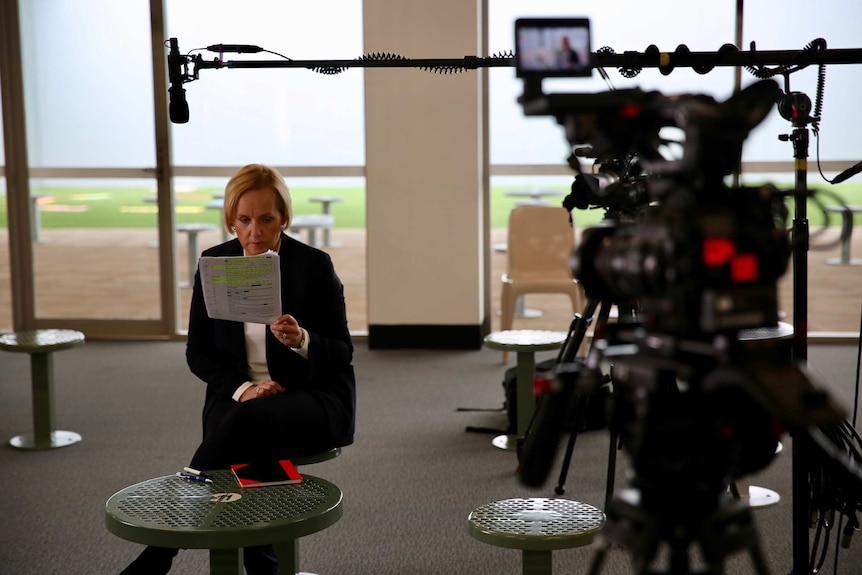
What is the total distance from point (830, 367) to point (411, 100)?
2.90 metres

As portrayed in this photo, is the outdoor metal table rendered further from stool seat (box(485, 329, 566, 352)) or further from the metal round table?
the metal round table

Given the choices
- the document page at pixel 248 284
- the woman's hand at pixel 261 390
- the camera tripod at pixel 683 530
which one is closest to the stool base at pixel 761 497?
the woman's hand at pixel 261 390

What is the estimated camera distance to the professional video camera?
1053 mm

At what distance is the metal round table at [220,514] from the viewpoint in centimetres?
189

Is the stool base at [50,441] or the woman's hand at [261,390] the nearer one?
the woman's hand at [261,390]

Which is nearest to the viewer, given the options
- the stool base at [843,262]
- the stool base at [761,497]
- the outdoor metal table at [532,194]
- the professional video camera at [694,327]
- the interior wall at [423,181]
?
the professional video camera at [694,327]

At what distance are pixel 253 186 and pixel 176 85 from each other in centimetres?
37

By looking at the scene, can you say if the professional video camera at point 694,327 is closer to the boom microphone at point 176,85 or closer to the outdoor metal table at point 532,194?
the boom microphone at point 176,85

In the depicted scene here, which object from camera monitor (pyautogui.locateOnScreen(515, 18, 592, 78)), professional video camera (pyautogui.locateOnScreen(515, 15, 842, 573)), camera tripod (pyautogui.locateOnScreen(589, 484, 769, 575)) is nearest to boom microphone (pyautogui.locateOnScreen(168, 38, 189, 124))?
camera monitor (pyautogui.locateOnScreen(515, 18, 592, 78))

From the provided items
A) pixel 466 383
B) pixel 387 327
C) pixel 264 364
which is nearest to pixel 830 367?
pixel 466 383

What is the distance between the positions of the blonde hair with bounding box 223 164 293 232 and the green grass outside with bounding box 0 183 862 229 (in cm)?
358

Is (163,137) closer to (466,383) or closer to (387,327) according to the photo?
(387,327)

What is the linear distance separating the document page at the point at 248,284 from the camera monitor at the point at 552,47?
1229 mm

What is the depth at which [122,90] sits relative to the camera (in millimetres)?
6438
